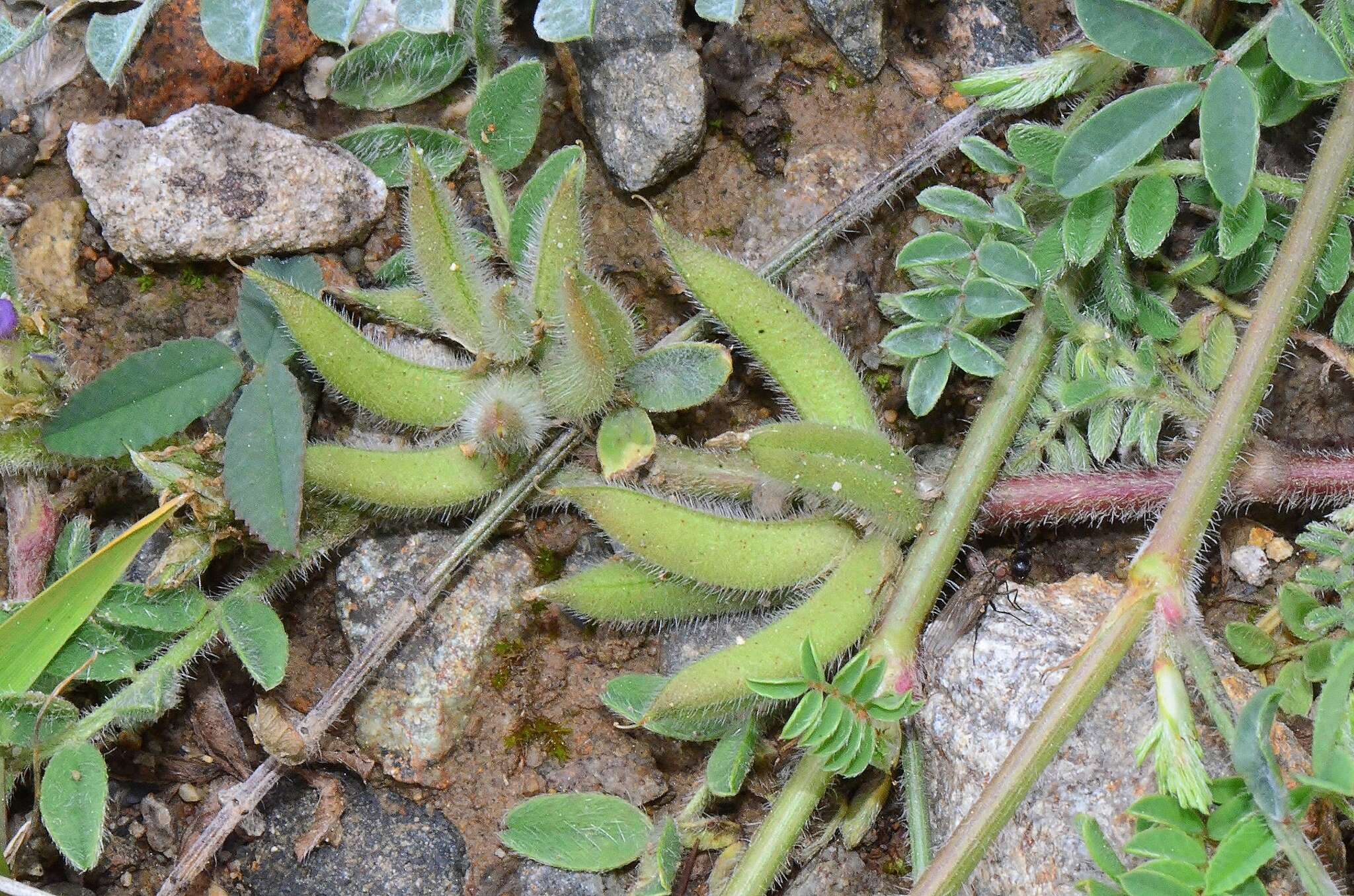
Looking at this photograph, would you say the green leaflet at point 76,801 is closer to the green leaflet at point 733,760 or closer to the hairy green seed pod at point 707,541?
A: the hairy green seed pod at point 707,541

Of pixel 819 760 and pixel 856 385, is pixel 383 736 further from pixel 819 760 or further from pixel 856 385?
pixel 856 385

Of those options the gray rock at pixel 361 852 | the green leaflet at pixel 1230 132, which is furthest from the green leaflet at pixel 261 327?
the green leaflet at pixel 1230 132

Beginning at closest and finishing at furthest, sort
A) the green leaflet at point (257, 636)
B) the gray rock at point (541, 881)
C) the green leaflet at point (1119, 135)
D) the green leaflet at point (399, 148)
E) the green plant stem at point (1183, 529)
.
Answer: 1. the green plant stem at point (1183, 529)
2. the green leaflet at point (1119, 135)
3. the green leaflet at point (257, 636)
4. the gray rock at point (541, 881)
5. the green leaflet at point (399, 148)

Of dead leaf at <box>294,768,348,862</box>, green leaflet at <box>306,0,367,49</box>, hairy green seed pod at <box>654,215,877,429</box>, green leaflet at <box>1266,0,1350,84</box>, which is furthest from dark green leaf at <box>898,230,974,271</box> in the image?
dead leaf at <box>294,768,348,862</box>

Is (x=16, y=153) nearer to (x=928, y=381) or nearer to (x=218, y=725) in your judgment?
(x=218, y=725)

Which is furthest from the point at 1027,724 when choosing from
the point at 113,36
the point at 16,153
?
the point at 16,153

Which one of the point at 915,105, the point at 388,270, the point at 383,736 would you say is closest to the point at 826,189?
the point at 915,105

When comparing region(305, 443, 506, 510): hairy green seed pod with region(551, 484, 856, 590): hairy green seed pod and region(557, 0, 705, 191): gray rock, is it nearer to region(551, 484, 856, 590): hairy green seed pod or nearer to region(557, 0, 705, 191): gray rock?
region(551, 484, 856, 590): hairy green seed pod
